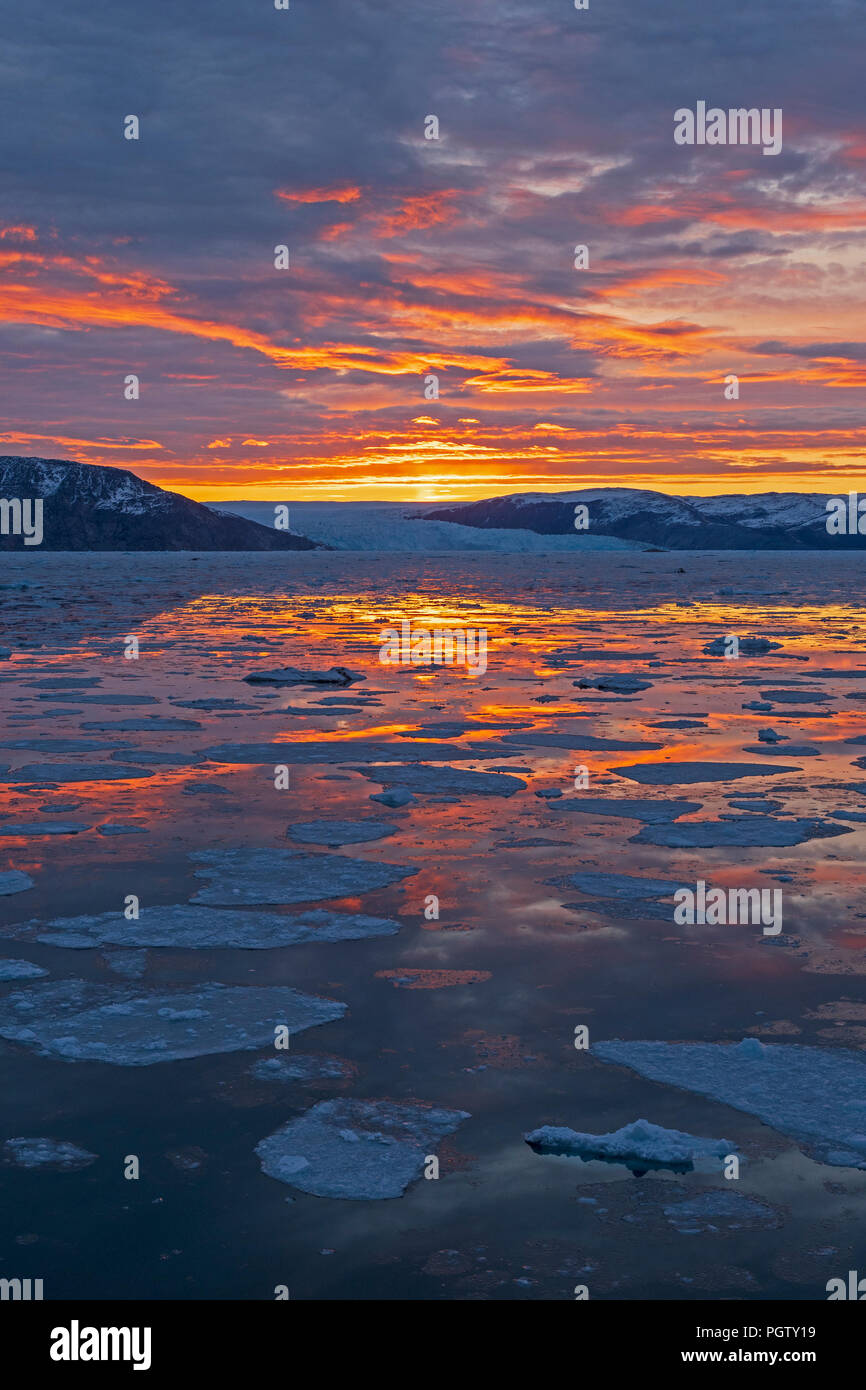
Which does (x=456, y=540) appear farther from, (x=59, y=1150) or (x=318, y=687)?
(x=59, y=1150)

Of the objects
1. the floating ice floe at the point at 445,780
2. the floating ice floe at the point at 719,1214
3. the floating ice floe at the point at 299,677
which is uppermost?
the floating ice floe at the point at 299,677

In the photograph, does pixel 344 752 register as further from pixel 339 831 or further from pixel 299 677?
pixel 299 677

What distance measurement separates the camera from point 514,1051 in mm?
4148

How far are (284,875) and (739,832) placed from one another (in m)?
2.98

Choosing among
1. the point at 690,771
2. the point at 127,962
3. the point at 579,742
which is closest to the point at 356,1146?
the point at 127,962

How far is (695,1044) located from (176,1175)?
6.46 feet

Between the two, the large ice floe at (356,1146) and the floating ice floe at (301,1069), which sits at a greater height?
the floating ice floe at (301,1069)

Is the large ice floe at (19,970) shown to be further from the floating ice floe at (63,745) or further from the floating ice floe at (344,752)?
the floating ice floe at (63,745)

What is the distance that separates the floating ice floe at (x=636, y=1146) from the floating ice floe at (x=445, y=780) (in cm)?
503

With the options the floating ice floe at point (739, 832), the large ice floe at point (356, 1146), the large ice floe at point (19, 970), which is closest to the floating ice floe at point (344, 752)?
the floating ice floe at point (739, 832)

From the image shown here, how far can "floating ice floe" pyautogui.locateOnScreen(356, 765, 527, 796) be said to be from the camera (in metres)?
→ 8.68

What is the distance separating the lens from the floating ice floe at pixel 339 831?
23.7 feet

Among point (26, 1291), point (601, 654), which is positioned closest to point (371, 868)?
point (26, 1291)

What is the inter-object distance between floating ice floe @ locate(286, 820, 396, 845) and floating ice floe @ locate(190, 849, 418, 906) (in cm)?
33
